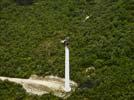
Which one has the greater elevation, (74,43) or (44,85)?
(74,43)

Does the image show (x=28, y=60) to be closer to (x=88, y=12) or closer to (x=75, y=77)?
(x=75, y=77)

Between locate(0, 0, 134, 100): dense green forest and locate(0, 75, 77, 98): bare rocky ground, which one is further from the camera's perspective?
locate(0, 0, 134, 100): dense green forest

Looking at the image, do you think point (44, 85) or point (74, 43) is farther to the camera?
point (74, 43)

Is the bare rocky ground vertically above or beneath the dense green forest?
beneath

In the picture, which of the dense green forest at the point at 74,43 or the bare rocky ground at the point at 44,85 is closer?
the bare rocky ground at the point at 44,85

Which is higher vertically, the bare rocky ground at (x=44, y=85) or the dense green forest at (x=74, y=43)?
the dense green forest at (x=74, y=43)
